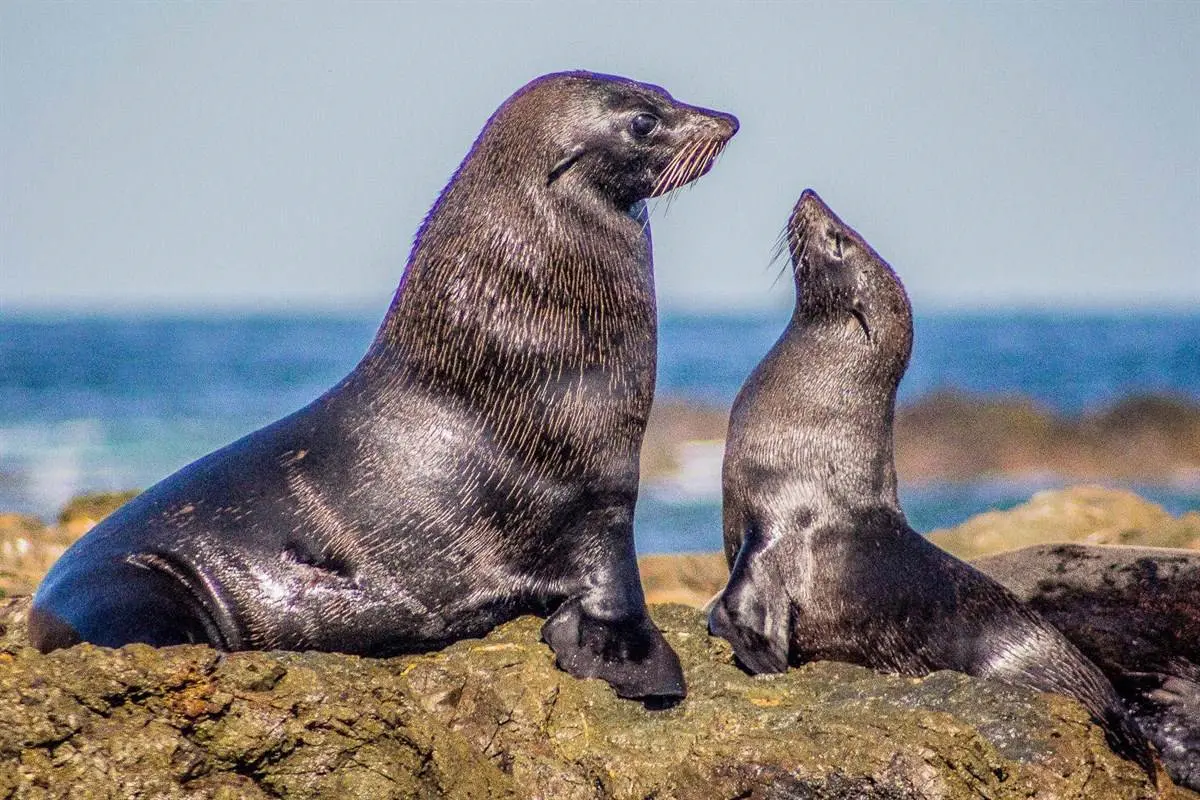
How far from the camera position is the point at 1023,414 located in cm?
3931

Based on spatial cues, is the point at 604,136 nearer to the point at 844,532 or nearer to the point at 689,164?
the point at 689,164

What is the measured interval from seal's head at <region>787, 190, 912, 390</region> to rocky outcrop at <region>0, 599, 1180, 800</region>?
277cm

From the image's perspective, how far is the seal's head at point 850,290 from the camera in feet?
33.2

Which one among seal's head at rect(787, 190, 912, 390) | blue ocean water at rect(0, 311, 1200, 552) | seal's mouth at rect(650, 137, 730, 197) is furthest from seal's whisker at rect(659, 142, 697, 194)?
blue ocean water at rect(0, 311, 1200, 552)

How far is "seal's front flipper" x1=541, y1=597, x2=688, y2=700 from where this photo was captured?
697 cm

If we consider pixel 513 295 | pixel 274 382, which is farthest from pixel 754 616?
pixel 274 382

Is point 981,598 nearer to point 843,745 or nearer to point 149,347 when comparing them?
point 843,745

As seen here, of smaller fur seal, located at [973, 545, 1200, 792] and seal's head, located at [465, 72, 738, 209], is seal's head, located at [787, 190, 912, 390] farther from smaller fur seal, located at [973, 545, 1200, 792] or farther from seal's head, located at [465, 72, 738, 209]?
seal's head, located at [465, 72, 738, 209]

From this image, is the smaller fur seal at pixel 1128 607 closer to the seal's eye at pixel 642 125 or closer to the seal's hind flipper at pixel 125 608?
the seal's eye at pixel 642 125

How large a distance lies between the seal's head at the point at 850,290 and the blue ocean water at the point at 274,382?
11.7 m

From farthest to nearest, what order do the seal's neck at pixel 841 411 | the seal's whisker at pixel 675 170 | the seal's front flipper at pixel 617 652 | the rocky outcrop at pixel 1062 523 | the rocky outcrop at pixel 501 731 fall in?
the rocky outcrop at pixel 1062 523, the seal's neck at pixel 841 411, the seal's whisker at pixel 675 170, the seal's front flipper at pixel 617 652, the rocky outcrop at pixel 501 731

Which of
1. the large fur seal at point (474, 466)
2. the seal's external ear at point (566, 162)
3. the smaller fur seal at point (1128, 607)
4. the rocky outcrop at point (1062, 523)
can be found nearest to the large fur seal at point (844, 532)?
the smaller fur seal at point (1128, 607)

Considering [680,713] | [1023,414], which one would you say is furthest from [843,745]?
[1023,414]

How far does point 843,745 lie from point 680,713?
2.41 feet
